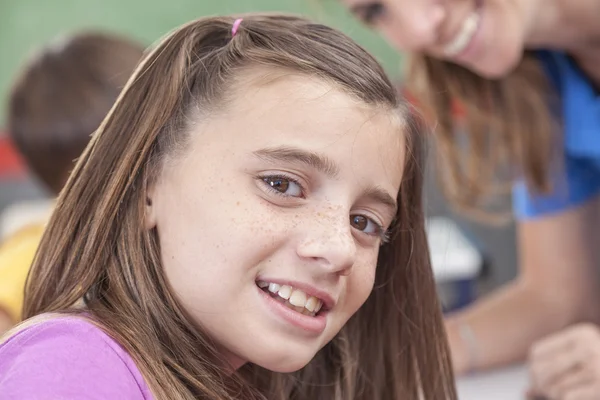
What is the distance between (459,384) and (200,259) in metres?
0.65

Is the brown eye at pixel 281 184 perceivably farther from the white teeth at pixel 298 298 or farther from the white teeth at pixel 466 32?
the white teeth at pixel 466 32

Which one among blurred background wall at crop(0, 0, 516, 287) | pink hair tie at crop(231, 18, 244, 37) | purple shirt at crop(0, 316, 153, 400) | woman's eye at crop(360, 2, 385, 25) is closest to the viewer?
purple shirt at crop(0, 316, 153, 400)

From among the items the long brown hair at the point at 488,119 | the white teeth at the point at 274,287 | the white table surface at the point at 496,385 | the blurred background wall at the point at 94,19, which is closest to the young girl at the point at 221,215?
the white teeth at the point at 274,287

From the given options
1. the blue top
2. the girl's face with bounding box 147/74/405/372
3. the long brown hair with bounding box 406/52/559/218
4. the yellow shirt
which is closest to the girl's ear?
the girl's face with bounding box 147/74/405/372

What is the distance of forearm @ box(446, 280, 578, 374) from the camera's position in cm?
124

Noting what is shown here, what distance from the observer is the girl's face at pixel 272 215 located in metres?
0.66

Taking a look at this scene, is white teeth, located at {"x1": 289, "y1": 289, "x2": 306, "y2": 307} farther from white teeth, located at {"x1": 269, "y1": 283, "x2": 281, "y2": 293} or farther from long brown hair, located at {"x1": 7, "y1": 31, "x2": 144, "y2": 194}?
long brown hair, located at {"x1": 7, "y1": 31, "x2": 144, "y2": 194}

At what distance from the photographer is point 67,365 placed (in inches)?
23.0

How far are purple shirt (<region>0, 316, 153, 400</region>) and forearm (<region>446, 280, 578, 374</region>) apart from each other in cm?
71

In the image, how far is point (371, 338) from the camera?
2.87 feet

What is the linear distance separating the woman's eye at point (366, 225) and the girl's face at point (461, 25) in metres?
0.47

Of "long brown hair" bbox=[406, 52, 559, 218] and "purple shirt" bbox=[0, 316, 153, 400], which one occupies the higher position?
"purple shirt" bbox=[0, 316, 153, 400]

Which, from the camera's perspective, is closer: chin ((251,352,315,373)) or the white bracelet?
chin ((251,352,315,373))

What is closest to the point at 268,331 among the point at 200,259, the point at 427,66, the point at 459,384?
the point at 200,259
